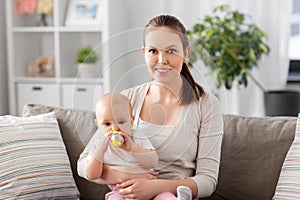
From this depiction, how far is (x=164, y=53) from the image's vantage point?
1.77 m

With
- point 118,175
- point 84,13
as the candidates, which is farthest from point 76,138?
point 84,13

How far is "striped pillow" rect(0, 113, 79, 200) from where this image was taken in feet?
6.95

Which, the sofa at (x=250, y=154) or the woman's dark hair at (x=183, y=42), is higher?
the woman's dark hair at (x=183, y=42)

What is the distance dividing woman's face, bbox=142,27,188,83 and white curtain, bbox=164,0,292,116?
206cm

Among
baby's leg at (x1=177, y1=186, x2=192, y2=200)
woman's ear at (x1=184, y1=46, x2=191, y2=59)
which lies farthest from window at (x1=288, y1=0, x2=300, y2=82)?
baby's leg at (x1=177, y1=186, x2=192, y2=200)

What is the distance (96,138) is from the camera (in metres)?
1.85

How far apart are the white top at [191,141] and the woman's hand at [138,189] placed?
73 millimetres

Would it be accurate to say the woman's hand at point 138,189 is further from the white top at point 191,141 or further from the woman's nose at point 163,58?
the woman's nose at point 163,58

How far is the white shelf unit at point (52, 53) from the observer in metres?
3.96

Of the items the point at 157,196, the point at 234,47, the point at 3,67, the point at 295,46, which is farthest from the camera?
the point at 3,67

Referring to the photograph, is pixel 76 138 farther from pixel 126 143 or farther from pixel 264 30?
pixel 264 30

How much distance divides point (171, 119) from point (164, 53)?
21 cm

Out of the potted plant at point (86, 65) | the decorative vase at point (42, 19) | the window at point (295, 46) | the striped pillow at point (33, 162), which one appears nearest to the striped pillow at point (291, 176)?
the striped pillow at point (33, 162)

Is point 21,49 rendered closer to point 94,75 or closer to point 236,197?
point 94,75
